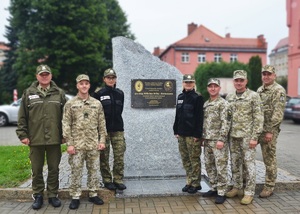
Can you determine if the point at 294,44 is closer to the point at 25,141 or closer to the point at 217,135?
the point at 217,135

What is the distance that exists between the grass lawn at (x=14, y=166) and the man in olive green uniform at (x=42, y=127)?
0.97 metres

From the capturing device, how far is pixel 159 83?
6.43 meters

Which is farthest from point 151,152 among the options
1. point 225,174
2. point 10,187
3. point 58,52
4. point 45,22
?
point 45,22

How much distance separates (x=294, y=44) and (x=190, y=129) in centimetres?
2343

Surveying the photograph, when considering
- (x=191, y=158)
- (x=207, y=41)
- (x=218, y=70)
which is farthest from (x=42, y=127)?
(x=207, y=41)

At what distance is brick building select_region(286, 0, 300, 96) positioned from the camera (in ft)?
82.8

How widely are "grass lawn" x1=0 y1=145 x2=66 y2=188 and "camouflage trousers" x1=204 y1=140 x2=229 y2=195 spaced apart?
3086 millimetres

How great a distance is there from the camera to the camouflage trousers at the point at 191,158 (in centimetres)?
528

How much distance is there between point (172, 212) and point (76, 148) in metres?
1.56

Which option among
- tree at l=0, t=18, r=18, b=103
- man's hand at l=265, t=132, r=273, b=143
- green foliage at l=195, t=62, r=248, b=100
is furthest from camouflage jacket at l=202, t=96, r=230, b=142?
tree at l=0, t=18, r=18, b=103

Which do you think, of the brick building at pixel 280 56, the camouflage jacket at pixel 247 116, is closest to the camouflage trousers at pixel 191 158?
the camouflage jacket at pixel 247 116

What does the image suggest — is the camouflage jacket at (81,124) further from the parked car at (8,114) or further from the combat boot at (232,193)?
the parked car at (8,114)

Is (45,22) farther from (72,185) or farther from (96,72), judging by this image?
(72,185)

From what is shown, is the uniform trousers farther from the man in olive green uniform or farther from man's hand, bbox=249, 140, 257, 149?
man's hand, bbox=249, 140, 257, 149
